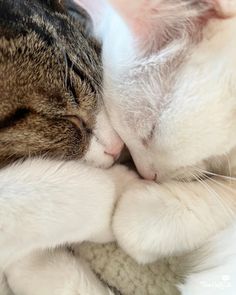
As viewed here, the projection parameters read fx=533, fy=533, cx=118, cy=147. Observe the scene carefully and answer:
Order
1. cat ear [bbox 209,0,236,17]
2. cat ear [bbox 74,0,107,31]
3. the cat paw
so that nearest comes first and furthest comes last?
1. cat ear [bbox 209,0,236,17]
2. the cat paw
3. cat ear [bbox 74,0,107,31]

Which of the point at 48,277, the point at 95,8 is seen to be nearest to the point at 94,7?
the point at 95,8

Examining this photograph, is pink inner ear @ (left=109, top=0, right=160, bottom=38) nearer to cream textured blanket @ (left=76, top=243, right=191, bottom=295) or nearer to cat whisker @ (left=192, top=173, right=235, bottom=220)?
cat whisker @ (left=192, top=173, right=235, bottom=220)

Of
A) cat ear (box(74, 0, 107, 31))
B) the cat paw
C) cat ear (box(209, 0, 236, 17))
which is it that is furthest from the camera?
cat ear (box(74, 0, 107, 31))

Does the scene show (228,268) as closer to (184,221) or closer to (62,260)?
(184,221)

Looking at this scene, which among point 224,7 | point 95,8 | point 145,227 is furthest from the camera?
point 95,8

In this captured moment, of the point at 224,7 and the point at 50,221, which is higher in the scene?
the point at 224,7

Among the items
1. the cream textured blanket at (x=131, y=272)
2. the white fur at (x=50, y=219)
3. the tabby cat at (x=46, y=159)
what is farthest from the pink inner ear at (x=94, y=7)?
the cream textured blanket at (x=131, y=272)

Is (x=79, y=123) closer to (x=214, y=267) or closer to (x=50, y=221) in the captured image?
(x=50, y=221)

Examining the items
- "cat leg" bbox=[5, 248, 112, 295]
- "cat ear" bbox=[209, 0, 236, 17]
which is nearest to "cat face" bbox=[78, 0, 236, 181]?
"cat ear" bbox=[209, 0, 236, 17]
